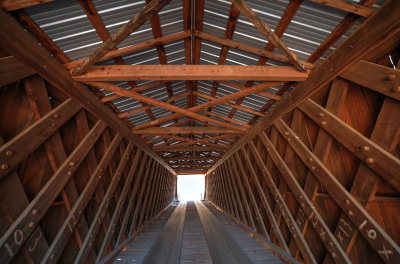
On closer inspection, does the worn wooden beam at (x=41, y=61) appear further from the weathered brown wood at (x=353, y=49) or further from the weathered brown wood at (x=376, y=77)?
the weathered brown wood at (x=376, y=77)

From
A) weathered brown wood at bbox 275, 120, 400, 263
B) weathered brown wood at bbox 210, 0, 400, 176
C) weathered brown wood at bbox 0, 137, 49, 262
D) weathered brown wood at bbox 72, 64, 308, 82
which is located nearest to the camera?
weathered brown wood at bbox 210, 0, 400, 176

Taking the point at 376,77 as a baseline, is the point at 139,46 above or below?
above

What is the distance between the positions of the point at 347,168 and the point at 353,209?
62 cm

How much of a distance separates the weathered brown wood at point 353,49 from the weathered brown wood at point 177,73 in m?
0.38

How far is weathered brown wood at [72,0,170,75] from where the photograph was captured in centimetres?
226

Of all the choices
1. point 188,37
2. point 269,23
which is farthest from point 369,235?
point 188,37

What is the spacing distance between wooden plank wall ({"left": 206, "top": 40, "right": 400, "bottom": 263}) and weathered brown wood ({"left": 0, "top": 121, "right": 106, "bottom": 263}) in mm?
4324

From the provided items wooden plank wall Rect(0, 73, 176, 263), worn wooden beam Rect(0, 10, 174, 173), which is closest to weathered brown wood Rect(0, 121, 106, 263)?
wooden plank wall Rect(0, 73, 176, 263)

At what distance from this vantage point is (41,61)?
8.91 ft

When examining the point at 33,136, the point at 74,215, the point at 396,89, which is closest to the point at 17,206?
the point at 33,136

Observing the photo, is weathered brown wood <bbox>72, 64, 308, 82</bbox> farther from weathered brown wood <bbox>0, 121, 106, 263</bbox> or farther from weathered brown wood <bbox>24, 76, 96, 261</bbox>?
weathered brown wood <bbox>0, 121, 106, 263</bbox>

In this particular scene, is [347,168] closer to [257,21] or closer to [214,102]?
[257,21]

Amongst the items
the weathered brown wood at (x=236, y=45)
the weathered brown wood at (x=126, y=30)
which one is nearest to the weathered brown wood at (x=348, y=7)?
the weathered brown wood at (x=236, y=45)

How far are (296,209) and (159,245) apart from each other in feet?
12.3
